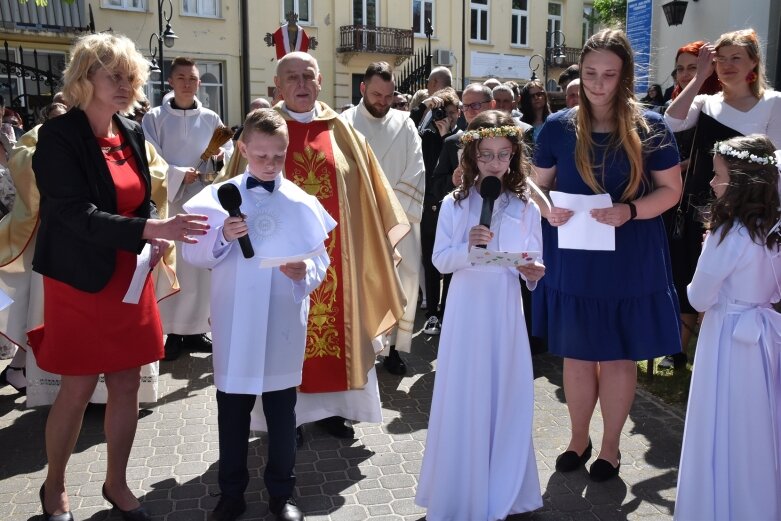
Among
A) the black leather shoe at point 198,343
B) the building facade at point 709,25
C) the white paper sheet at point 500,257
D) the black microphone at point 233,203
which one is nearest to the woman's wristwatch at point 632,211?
the white paper sheet at point 500,257

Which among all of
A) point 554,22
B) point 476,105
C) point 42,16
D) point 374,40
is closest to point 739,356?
point 476,105

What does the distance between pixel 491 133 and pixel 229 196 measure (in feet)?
3.87

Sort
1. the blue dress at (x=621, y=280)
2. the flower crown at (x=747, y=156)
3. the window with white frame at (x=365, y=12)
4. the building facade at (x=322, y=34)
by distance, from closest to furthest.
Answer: the flower crown at (x=747, y=156), the blue dress at (x=621, y=280), the building facade at (x=322, y=34), the window with white frame at (x=365, y=12)

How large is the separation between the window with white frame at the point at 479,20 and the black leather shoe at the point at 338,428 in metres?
26.8

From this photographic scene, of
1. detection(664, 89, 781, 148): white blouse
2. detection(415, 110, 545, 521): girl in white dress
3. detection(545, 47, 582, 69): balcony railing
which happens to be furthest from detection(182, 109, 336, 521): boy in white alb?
detection(545, 47, 582, 69): balcony railing

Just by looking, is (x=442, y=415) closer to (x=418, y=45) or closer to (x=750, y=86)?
(x=750, y=86)

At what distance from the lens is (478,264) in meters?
3.34

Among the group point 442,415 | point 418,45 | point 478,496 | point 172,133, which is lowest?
point 478,496

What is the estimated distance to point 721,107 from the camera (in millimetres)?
4926

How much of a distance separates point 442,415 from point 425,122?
444 cm

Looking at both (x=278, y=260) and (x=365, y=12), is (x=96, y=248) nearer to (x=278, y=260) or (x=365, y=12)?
(x=278, y=260)

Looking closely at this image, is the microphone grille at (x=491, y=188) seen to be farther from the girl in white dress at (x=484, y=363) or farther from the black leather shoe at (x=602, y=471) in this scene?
the black leather shoe at (x=602, y=471)

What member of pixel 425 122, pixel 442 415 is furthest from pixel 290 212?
pixel 425 122

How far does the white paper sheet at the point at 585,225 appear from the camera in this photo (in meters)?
3.56
